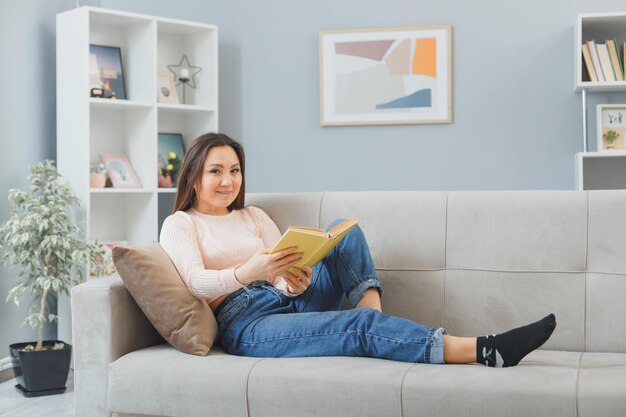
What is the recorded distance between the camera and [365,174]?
4336mm

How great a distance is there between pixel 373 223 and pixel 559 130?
1.88 m

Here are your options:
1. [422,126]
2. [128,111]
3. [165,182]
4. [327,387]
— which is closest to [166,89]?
[128,111]

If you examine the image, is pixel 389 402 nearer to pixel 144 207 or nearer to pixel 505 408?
pixel 505 408

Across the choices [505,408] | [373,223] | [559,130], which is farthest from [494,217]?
[559,130]

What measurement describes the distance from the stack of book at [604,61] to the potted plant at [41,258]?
242 centimetres

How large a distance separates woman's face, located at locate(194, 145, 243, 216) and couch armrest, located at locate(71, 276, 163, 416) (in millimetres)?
418

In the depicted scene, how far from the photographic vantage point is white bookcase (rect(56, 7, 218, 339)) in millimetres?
3834

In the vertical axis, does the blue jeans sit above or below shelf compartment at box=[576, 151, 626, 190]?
below

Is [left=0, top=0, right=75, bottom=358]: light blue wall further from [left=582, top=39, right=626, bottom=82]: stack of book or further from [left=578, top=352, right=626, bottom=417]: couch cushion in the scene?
[left=578, top=352, right=626, bottom=417]: couch cushion

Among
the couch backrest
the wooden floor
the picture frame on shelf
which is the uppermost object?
the picture frame on shelf

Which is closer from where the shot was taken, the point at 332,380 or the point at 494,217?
the point at 332,380

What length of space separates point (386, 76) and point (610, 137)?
1.14 m

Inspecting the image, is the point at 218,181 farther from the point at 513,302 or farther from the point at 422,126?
the point at 422,126

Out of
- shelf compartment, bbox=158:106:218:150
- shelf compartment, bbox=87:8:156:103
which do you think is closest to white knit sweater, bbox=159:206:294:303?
shelf compartment, bbox=87:8:156:103
